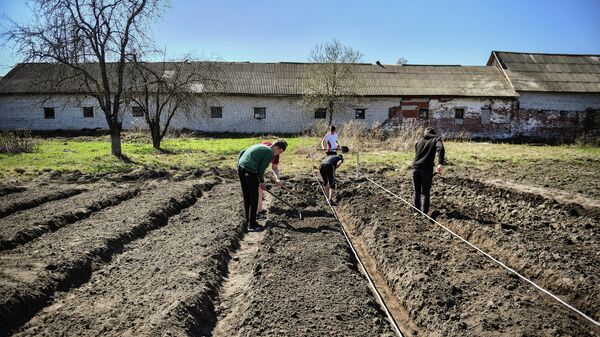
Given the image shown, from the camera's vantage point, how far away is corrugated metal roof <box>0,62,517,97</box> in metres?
26.8

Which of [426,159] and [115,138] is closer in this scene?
[426,159]

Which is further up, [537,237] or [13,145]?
[13,145]

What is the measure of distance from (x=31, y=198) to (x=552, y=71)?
3024cm

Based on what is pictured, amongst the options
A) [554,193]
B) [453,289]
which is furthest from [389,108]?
[453,289]

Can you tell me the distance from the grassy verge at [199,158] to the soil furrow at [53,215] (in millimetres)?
3984

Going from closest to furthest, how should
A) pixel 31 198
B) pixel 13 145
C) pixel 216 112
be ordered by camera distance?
pixel 31 198, pixel 13 145, pixel 216 112

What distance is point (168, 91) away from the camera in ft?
57.8

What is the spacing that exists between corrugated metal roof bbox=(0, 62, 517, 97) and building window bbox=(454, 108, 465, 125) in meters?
1.04

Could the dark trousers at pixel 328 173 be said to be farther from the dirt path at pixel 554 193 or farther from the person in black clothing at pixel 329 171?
the dirt path at pixel 554 193

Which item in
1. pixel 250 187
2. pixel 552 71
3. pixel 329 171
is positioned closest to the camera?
pixel 250 187

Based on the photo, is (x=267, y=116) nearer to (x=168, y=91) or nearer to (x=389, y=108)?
(x=389, y=108)

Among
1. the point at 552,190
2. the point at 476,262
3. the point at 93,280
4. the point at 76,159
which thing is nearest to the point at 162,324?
the point at 93,280

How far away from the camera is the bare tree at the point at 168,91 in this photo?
18.8 metres

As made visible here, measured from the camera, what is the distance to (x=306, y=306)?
191 inches
